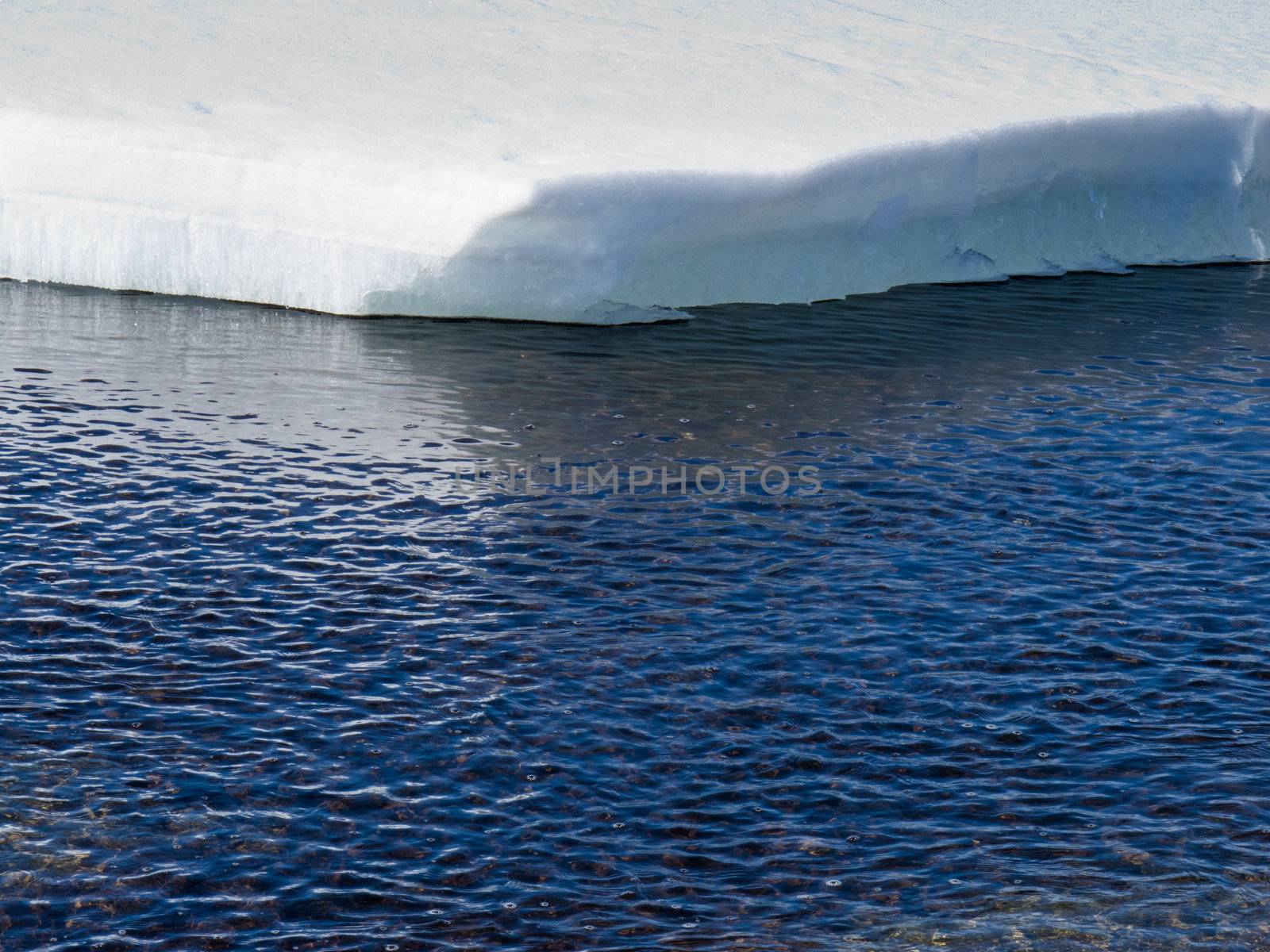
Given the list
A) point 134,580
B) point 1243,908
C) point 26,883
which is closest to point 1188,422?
point 1243,908

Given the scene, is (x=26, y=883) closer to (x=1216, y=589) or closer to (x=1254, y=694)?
(x=1254, y=694)

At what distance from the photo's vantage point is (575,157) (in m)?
15.2

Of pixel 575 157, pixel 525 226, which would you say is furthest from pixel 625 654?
pixel 575 157

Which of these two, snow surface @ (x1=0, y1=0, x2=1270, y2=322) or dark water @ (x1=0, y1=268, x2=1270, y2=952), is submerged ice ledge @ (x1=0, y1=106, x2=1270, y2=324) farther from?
dark water @ (x1=0, y1=268, x2=1270, y2=952)

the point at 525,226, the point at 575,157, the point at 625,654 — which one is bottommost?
the point at 625,654

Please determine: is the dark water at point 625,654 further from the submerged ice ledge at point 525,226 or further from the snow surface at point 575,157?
the snow surface at point 575,157

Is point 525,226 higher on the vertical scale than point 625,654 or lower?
higher

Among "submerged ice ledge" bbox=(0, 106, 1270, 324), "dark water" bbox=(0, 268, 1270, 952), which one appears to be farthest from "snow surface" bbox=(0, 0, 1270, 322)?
"dark water" bbox=(0, 268, 1270, 952)

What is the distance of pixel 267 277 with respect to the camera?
1527 cm

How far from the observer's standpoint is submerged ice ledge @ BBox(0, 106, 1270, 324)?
1466cm

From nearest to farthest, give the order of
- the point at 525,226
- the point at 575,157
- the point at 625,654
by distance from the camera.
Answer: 1. the point at 625,654
2. the point at 525,226
3. the point at 575,157

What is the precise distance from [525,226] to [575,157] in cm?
101

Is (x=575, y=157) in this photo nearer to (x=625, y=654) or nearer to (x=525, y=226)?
(x=525, y=226)

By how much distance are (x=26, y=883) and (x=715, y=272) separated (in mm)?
10421
